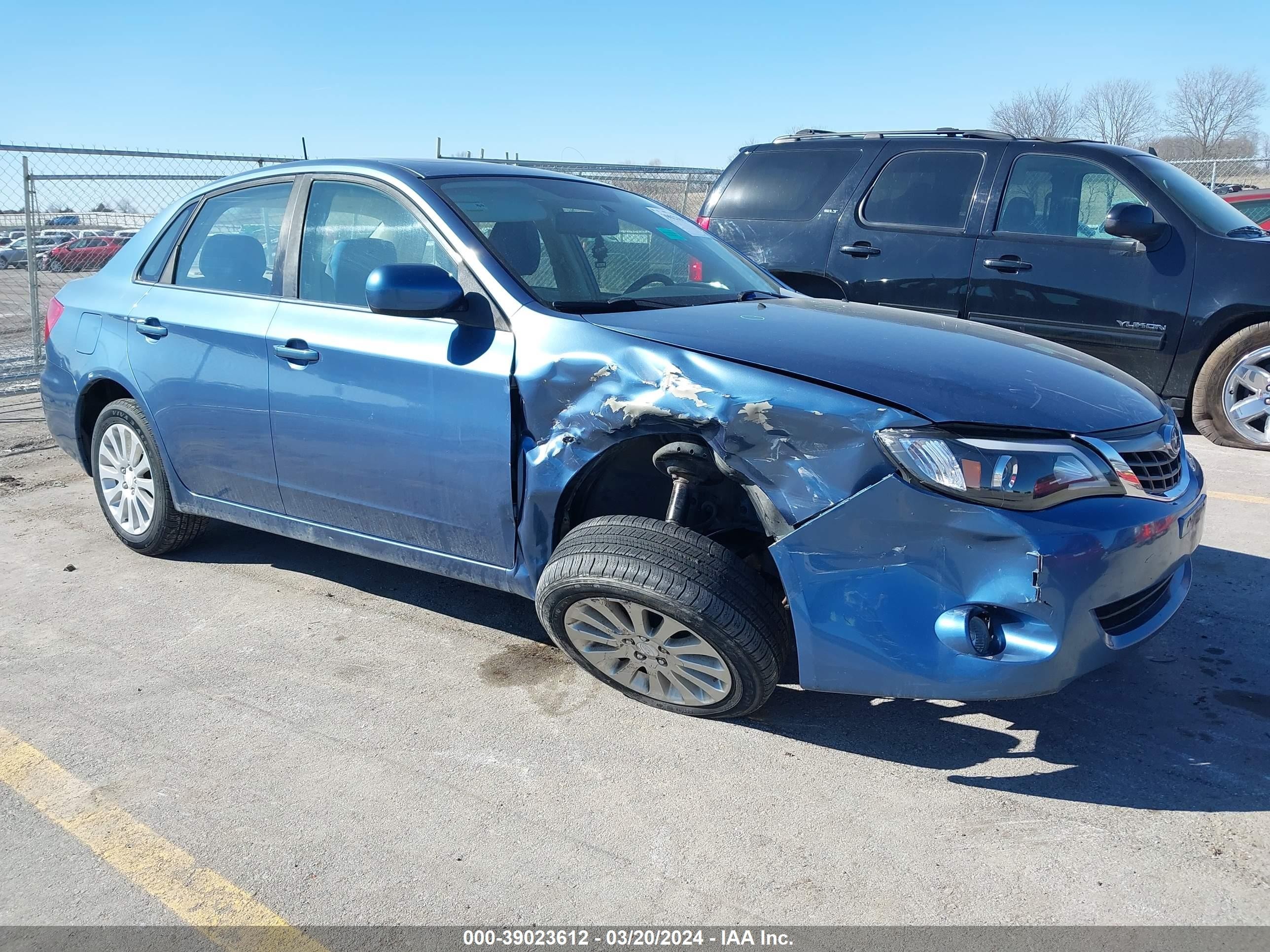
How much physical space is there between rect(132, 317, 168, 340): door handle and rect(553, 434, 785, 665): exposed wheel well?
2.05 meters

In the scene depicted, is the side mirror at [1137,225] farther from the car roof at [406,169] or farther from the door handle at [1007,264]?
the car roof at [406,169]

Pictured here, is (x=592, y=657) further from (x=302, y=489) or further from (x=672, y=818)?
(x=302, y=489)

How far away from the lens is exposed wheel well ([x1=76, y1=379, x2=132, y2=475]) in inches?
184

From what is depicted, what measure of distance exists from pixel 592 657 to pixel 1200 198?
544 cm

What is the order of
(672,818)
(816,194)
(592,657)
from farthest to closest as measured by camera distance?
(816,194) → (592,657) → (672,818)

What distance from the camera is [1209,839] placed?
2.57 meters

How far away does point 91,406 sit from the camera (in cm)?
478

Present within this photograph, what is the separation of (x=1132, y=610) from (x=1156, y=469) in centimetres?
40

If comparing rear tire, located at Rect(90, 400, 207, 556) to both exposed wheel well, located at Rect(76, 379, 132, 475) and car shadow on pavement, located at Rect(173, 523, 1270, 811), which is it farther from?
car shadow on pavement, located at Rect(173, 523, 1270, 811)

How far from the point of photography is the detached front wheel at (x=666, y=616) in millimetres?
2867

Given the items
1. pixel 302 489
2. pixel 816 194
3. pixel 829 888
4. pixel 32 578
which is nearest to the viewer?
pixel 829 888

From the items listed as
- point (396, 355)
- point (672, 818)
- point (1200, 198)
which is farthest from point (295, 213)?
point (1200, 198)

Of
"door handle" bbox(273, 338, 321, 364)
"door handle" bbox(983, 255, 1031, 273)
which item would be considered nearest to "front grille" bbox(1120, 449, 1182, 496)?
"door handle" bbox(273, 338, 321, 364)

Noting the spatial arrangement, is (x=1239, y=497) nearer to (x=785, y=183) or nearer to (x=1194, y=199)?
(x=1194, y=199)
